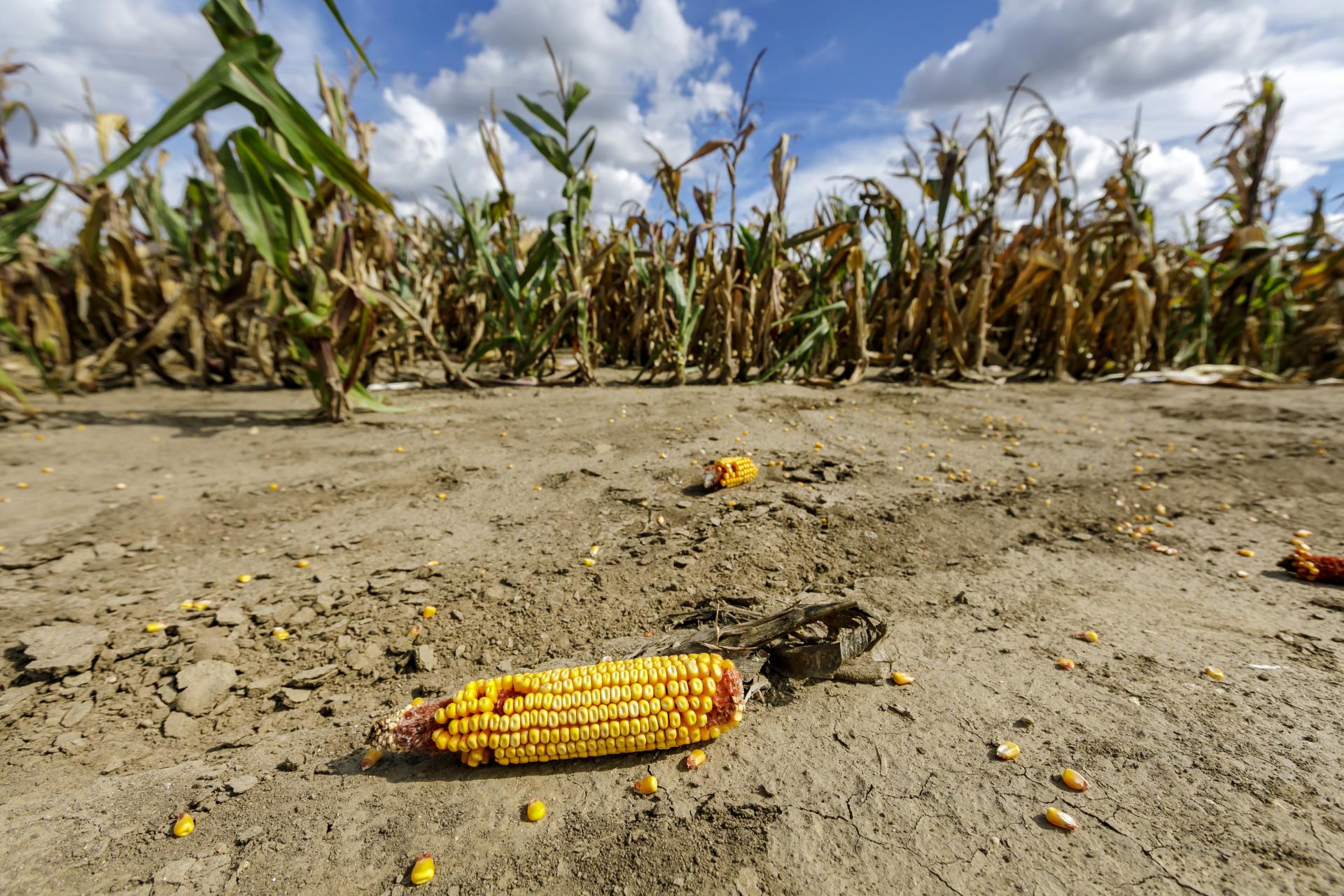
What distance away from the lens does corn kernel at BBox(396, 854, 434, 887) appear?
1.13 metres

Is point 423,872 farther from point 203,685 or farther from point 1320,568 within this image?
point 1320,568

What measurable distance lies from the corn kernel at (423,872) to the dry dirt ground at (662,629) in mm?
24

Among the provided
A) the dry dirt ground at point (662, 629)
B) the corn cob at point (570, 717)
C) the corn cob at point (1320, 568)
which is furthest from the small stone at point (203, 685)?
the corn cob at point (1320, 568)

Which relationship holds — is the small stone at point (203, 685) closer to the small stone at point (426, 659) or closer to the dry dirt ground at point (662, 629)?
the dry dirt ground at point (662, 629)

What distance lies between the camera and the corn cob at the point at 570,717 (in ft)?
4.43

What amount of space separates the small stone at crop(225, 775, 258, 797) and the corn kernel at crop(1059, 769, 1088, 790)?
1.85 m

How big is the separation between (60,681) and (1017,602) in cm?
302

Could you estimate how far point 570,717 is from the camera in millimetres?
1358

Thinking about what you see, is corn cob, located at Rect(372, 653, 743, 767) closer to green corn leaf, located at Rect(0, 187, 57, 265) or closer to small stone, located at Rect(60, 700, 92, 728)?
small stone, located at Rect(60, 700, 92, 728)

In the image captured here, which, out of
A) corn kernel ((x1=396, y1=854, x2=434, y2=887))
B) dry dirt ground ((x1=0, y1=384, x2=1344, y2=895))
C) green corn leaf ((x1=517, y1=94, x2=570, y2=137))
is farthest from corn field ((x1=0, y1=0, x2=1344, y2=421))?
corn kernel ((x1=396, y1=854, x2=434, y2=887))

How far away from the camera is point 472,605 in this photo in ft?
6.76

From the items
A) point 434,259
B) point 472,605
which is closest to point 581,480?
point 472,605

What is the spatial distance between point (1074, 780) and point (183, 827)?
1927 millimetres

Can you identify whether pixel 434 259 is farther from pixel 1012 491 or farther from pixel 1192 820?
pixel 1192 820
